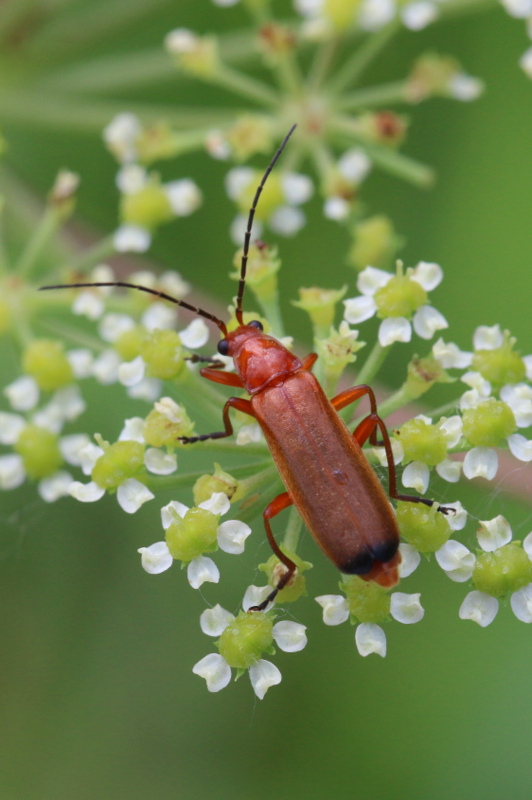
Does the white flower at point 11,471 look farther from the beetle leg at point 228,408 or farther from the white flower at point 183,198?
the white flower at point 183,198

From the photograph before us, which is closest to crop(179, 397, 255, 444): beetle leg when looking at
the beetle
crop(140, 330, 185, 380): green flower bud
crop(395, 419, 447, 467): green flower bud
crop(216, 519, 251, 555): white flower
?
the beetle

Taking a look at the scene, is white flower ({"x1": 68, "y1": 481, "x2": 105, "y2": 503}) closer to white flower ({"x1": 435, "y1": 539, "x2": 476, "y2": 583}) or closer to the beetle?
the beetle

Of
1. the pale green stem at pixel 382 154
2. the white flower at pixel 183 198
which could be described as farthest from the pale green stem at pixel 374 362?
the white flower at pixel 183 198

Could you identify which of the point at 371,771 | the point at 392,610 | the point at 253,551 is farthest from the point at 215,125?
the point at 371,771

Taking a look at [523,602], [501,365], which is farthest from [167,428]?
[523,602]

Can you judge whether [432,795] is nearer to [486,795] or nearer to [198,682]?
[486,795]
